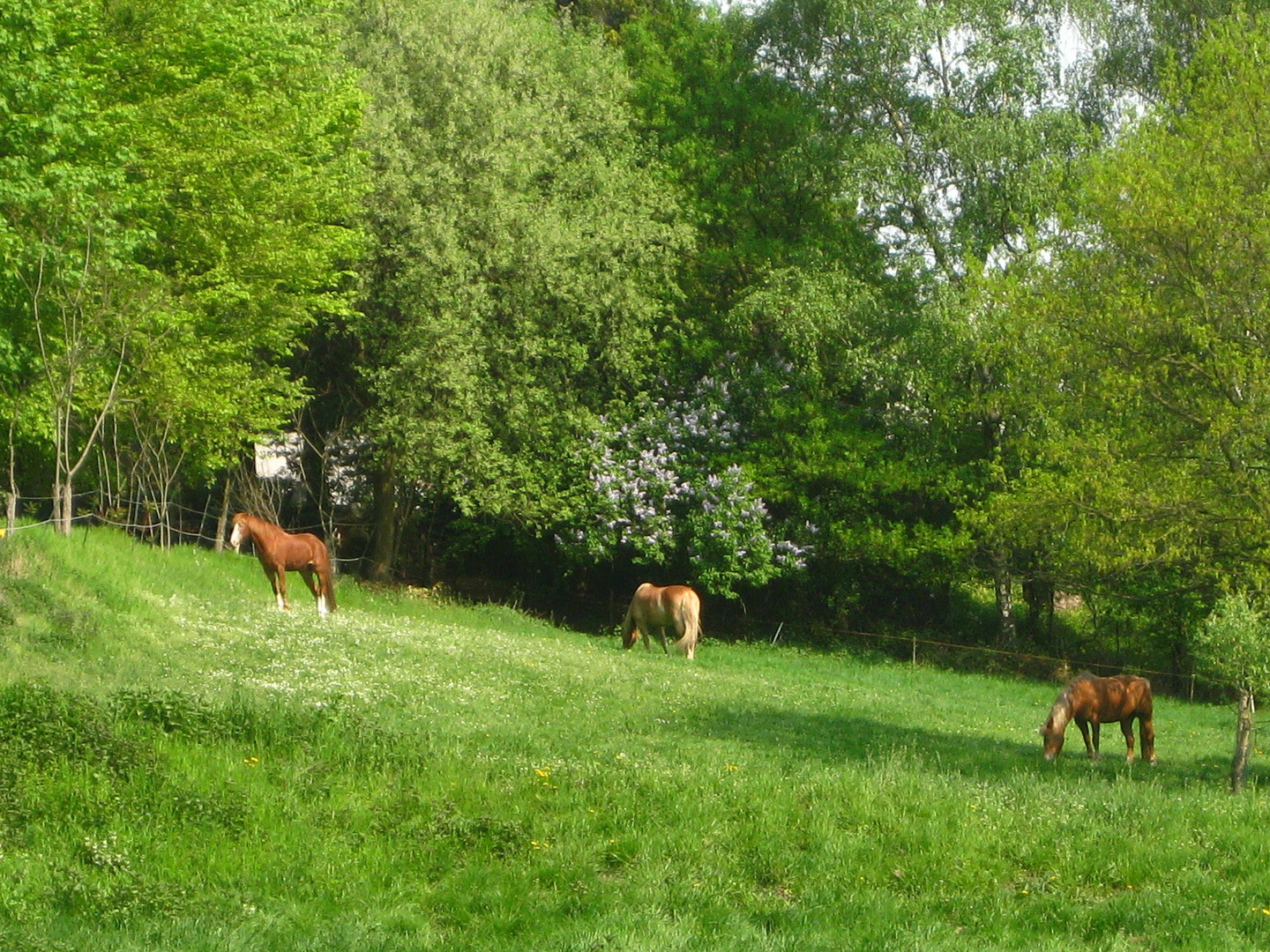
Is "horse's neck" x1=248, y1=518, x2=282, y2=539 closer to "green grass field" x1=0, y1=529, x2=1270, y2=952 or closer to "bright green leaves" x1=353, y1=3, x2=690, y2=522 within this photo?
"green grass field" x1=0, y1=529, x2=1270, y2=952

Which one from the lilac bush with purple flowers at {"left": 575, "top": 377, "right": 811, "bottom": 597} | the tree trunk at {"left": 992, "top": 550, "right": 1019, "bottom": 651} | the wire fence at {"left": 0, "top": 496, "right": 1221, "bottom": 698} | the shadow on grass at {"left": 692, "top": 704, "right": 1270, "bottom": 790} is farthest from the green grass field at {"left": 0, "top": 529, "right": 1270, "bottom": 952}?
the tree trunk at {"left": 992, "top": 550, "right": 1019, "bottom": 651}

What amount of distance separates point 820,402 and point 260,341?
57.0ft

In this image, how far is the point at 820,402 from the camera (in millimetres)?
41000

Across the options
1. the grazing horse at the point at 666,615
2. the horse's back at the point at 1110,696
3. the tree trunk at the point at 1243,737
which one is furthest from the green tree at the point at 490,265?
the tree trunk at the point at 1243,737

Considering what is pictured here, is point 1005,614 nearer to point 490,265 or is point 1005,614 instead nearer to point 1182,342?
point 490,265

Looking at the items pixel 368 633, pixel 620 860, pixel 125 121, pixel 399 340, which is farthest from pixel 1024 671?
pixel 620 860

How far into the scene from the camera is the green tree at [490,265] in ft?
116

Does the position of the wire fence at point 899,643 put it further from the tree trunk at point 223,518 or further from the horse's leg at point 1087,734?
the horse's leg at point 1087,734

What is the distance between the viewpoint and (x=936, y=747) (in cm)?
1883

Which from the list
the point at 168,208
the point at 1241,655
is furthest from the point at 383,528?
the point at 1241,655

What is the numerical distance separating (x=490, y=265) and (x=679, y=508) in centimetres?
903

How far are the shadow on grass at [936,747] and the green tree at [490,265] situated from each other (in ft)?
56.2

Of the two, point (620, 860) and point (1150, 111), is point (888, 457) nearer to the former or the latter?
point (1150, 111)

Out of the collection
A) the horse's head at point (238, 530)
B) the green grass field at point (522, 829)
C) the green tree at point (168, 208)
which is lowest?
the green grass field at point (522, 829)
